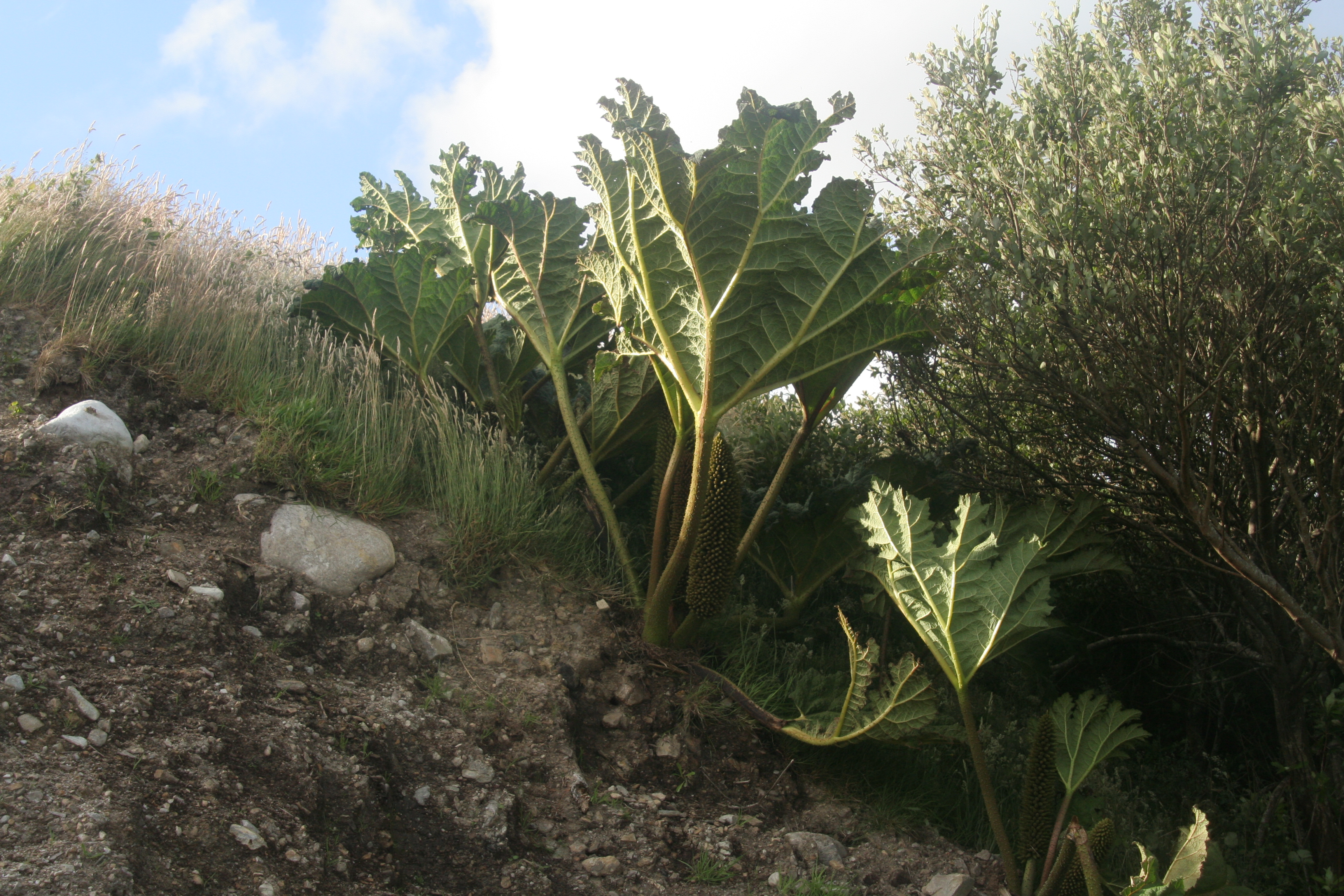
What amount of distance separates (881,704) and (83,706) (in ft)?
9.21

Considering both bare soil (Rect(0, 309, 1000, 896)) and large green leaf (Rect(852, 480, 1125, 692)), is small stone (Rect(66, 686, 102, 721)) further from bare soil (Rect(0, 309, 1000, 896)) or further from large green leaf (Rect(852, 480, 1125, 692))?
large green leaf (Rect(852, 480, 1125, 692))

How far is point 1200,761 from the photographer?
5.36 metres

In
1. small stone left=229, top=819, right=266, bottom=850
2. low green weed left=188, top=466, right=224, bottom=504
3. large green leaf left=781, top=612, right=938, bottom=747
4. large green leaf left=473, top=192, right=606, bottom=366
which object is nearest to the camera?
small stone left=229, top=819, right=266, bottom=850

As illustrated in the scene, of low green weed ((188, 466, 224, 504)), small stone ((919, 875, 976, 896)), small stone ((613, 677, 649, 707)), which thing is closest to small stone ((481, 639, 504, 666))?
small stone ((613, 677, 649, 707))

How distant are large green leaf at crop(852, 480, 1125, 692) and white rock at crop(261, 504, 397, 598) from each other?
2366 mm

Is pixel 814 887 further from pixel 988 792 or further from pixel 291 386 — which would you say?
→ pixel 291 386

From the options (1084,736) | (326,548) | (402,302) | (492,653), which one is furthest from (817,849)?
(402,302)

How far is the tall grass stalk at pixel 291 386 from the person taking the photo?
182 inches

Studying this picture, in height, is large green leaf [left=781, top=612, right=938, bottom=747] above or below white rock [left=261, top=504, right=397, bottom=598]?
below

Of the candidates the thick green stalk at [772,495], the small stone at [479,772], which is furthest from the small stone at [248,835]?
the thick green stalk at [772,495]

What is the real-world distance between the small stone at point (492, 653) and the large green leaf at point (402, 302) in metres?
1.84

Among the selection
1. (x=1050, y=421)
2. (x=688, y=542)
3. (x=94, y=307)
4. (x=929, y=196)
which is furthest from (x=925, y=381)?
(x=94, y=307)

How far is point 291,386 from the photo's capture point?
520cm

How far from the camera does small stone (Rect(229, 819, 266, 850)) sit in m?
2.69
